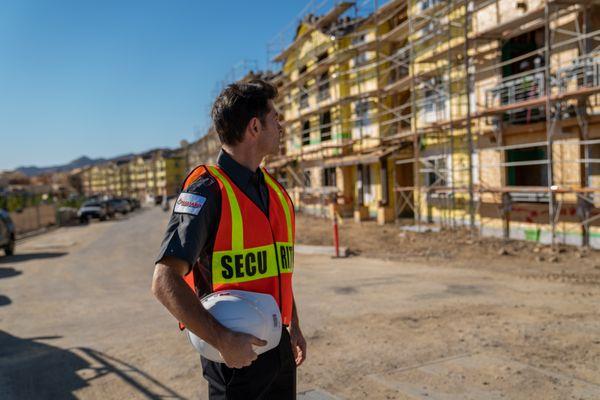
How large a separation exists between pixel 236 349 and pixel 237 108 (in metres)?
0.90

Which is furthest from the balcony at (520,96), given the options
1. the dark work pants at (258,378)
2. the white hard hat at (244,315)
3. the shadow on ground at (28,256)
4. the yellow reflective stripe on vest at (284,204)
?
the shadow on ground at (28,256)

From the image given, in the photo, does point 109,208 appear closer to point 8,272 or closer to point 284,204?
point 8,272

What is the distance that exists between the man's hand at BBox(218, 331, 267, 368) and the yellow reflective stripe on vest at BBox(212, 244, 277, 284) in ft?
0.74

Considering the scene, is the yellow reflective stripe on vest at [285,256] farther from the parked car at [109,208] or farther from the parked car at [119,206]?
the parked car at [119,206]

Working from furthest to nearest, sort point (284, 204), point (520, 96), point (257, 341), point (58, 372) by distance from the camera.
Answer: point (520, 96), point (58, 372), point (284, 204), point (257, 341)

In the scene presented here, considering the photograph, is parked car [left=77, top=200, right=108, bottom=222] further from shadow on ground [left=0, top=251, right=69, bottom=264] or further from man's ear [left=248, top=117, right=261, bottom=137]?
man's ear [left=248, top=117, right=261, bottom=137]

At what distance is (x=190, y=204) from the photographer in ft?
6.14

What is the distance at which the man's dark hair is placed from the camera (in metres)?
2.05

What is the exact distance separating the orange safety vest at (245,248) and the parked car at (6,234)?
17004mm

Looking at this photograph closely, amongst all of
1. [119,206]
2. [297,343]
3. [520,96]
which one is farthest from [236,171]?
[119,206]

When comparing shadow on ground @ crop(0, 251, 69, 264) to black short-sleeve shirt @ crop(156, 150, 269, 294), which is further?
shadow on ground @ crop(0, 251, 69, 264)

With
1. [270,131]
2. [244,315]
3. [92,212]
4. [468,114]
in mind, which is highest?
[468,114]

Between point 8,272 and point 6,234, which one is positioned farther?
point 6,234

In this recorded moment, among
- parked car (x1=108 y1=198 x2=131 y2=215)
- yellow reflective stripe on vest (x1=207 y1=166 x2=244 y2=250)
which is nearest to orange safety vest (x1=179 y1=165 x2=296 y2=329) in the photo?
yellow reflective stripe on vest (x1=207 y1=166 x2=244 y2=250)
